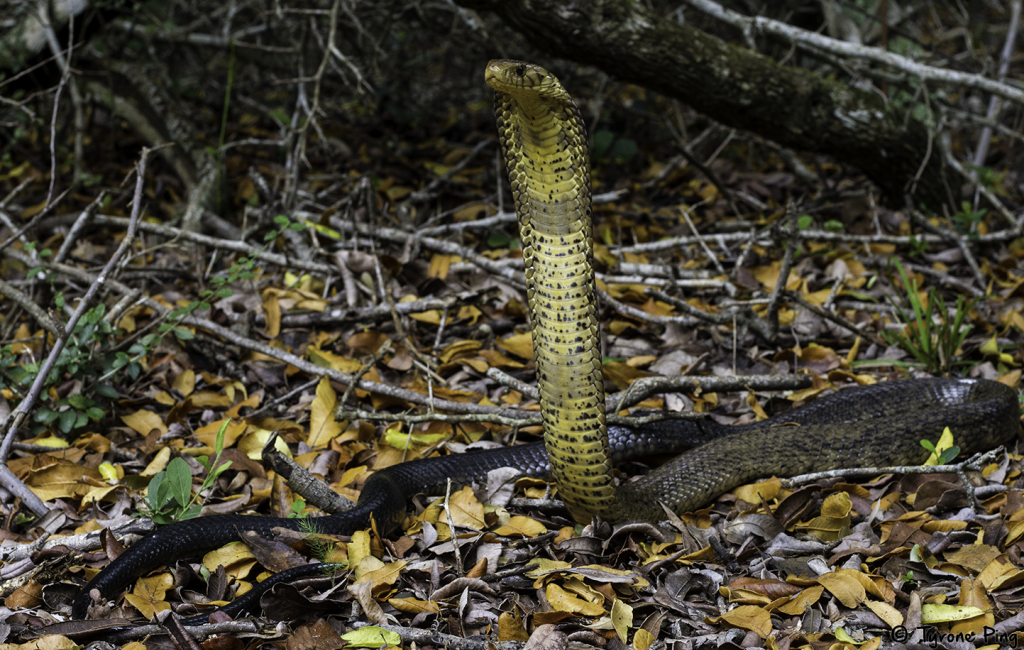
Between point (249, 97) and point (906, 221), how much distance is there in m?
6.09

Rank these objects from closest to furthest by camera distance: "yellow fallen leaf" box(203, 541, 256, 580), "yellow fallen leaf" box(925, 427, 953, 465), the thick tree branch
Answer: "yellow fallen leaf" box(203, 541, 256, 580), "yellow fallen leaf" box(925, 427, 953, 465), the thick tree branch

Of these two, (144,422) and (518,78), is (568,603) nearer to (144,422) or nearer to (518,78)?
(518,78)

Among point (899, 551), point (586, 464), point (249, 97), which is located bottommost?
point (899, 551)

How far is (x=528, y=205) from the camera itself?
2.78 m

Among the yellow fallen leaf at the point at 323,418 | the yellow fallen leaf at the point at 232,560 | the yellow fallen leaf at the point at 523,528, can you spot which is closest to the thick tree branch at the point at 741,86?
the yellow fallen leaf at the point at 323,418

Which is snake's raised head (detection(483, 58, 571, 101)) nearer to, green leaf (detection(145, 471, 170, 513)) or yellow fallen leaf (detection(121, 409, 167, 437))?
green leaf (detection(145, 471, 170, 513))

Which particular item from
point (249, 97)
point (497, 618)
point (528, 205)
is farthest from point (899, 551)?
point (249, 97)

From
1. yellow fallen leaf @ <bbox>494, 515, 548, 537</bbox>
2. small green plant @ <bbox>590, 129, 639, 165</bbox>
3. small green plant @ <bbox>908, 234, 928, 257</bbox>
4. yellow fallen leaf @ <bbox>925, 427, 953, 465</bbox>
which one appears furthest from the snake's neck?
small green plant @ <bbox>590, 129, 639, 165</bbox>

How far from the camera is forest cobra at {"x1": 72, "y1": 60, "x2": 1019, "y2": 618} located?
8.84 feet

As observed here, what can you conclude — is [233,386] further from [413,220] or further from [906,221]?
[906,221]

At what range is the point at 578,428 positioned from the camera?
2936mm

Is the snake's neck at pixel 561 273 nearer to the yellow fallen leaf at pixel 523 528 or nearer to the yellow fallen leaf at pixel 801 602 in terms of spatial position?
the yellow fallen leaf at pixel 523 528

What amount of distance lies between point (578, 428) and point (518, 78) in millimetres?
1200

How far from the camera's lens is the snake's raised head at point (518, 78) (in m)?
2.46
